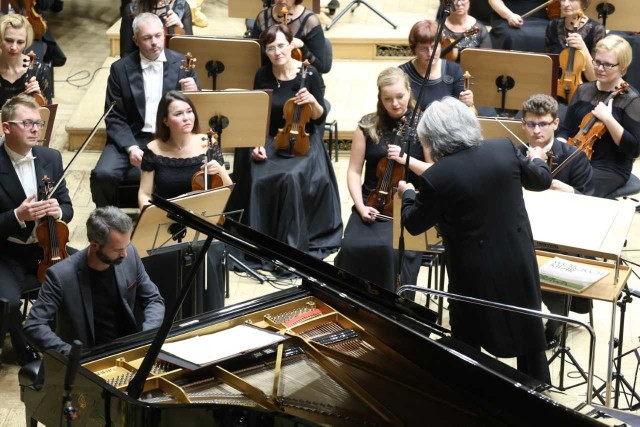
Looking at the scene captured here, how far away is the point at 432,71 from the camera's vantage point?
21.0 ft

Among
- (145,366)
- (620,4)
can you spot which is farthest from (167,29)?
(145,366)

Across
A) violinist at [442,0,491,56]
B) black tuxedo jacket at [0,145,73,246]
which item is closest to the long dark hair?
black tuxedo jacket at [0,145,73,246]

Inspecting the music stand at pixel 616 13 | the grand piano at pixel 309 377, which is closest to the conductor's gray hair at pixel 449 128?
the grand piano at pixel 309 377

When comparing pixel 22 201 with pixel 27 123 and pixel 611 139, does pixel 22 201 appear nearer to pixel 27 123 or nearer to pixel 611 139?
pixel 27 123

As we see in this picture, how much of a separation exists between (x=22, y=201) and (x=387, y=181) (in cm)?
180

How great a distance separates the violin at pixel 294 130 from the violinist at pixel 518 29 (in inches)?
83.5

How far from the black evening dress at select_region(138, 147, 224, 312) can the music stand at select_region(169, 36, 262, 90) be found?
116 centimetres

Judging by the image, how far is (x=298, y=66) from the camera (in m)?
6.51

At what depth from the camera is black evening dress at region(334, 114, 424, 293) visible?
572cm

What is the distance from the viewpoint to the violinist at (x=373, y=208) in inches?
225

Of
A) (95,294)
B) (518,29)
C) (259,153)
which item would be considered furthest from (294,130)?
(518,29)

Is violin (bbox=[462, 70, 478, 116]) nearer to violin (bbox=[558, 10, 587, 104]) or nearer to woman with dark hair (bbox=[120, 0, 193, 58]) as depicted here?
violin (bbox=[558, 10, 587, 104])

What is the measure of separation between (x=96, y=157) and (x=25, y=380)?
3.62 meters

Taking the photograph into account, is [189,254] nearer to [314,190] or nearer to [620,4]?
[314,190]
